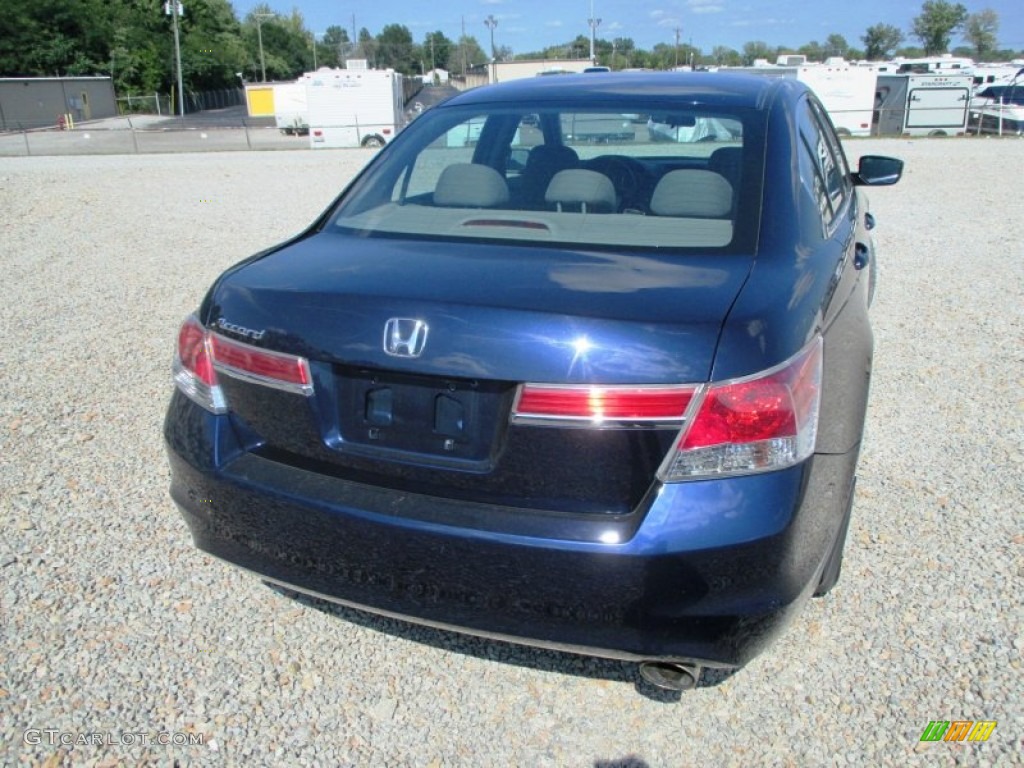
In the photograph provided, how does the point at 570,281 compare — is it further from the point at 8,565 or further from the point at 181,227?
the point at 181,227

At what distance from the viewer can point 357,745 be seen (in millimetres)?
2303

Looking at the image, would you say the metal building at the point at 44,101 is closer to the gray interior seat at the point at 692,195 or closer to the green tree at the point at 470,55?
the gray interior seat at the point at 692,195

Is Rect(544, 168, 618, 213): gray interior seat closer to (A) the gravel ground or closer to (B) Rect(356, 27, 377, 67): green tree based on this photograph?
(A) the gravel ground

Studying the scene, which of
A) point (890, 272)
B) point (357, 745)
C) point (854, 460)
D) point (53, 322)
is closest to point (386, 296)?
point (357, 745)

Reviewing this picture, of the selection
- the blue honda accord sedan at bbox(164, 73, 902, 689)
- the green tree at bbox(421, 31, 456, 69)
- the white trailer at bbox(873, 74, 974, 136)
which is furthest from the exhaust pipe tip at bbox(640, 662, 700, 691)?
the green tree at bbox(421, 31, 456, 69)

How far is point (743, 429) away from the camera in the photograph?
1873 millimetres

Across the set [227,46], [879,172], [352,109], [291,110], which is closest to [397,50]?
[227,46]

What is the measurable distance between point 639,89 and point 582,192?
614 millimetres

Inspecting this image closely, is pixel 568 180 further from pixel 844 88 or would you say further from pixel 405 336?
pixel 844 88

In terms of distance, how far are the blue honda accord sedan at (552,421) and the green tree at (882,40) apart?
414 ft

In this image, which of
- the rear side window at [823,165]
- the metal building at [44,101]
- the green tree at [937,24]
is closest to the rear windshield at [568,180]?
the rear side window at [823,165]

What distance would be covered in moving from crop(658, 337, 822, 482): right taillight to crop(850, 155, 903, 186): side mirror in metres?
3.02

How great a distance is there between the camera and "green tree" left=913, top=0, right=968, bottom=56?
341ft

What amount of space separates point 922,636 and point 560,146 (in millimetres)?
2141
